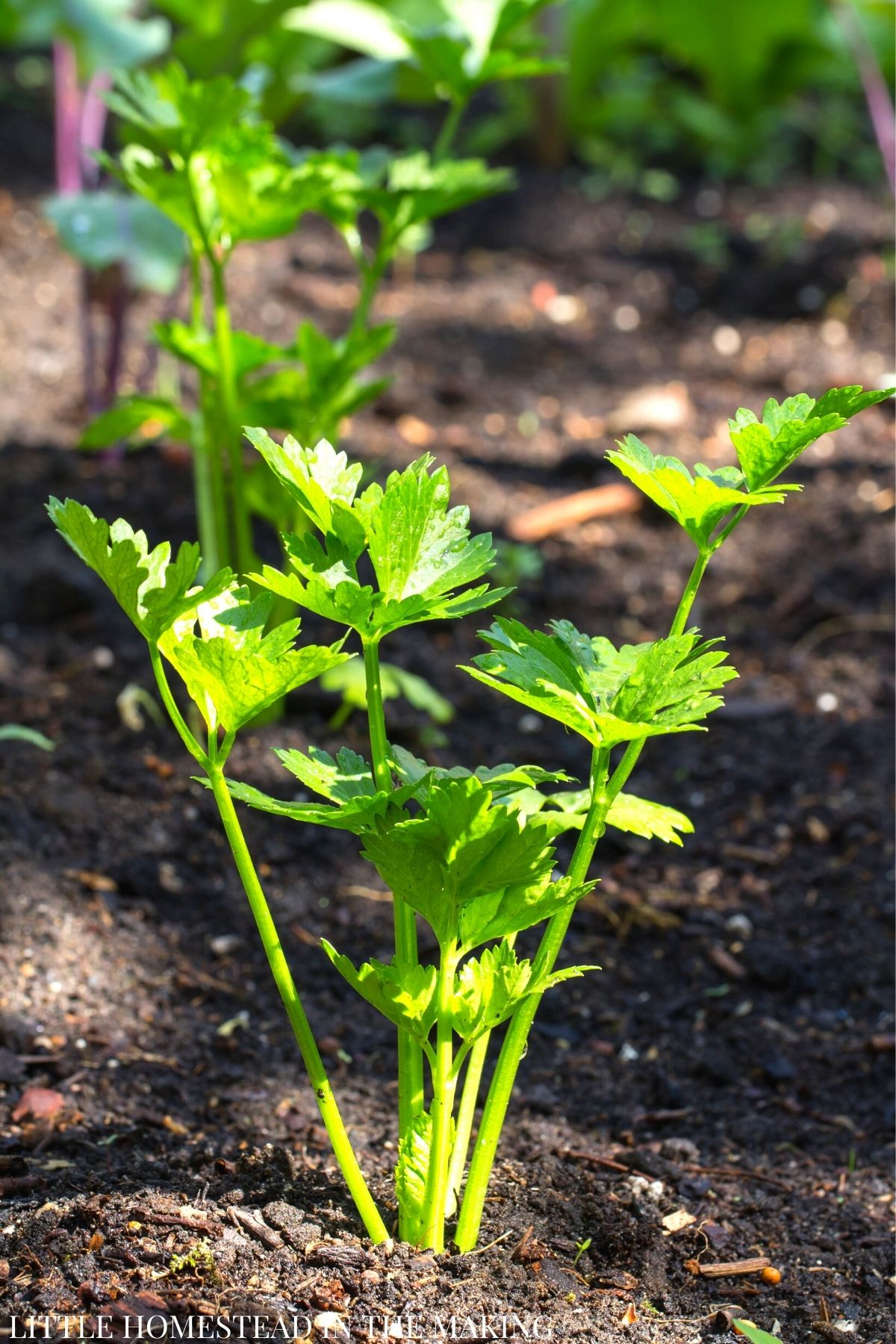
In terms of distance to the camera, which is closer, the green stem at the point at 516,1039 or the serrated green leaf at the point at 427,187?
the green stem at the point at 516,1039

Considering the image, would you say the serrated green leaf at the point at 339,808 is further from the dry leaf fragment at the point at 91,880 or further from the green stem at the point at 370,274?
the green stem at the point at 370,274

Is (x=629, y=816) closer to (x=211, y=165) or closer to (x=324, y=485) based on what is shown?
(x=324, y=485)

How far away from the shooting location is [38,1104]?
151 cm

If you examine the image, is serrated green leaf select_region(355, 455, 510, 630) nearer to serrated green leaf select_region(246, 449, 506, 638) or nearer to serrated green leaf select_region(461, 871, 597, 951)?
serrated green leaf select_region(246, 449, 506, 638)

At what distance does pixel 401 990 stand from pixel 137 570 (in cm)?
40

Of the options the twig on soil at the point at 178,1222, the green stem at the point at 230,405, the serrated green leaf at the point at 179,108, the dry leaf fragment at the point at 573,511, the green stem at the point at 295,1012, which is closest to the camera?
the green stem at the point at 295,1012

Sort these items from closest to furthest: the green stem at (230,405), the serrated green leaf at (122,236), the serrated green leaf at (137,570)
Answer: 1. the serrated green leaf at (137,570)
2. the green stem at (230,405)
3. the serrated green leaf at (122,236)

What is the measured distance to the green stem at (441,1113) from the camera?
1.08m

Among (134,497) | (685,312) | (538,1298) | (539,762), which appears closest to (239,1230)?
(538,1298)

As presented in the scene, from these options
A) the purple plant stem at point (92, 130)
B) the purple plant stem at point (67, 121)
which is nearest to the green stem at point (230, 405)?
the purple plant stem at point (67, 121)

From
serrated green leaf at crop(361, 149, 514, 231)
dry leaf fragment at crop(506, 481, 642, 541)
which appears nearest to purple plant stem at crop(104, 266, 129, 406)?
dry leaf fragment at crop(506, 481, 642, 541)

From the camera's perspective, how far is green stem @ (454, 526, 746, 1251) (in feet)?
3.54

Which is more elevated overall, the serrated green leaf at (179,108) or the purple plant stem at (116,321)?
the serrated green leaf at (179,108)

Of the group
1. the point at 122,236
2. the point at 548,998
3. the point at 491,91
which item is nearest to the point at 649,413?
the point at 122,236
